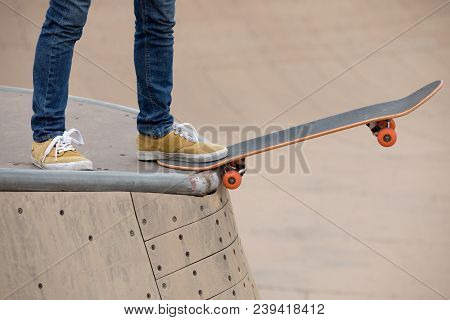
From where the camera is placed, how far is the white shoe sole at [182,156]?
7.84ft

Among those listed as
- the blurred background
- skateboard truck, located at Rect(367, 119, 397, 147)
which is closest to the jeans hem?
skateboard truck, located at Rect(367, 119, 397, 147)

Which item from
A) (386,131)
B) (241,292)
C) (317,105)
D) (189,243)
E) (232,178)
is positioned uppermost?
A: (317,105)

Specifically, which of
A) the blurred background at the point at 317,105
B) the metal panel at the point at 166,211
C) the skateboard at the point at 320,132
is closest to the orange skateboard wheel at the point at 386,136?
the skateboard at the point at 320,132

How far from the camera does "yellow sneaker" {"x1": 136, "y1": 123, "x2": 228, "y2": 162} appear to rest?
7.88 ft

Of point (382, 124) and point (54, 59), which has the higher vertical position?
point (54, 59)

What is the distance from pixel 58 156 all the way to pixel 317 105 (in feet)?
11.6

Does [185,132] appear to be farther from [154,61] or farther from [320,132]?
[320,132]

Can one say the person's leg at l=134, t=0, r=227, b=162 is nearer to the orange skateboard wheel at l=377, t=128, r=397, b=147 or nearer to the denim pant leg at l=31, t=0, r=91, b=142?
the denim pant leg at l=31, t=0, r=91, b=142

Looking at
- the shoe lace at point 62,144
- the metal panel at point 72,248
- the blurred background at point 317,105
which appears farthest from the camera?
the blurred background at point 317,105

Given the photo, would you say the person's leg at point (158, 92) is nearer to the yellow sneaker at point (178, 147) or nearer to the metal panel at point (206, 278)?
the yellow sneaker at point (178, 147)

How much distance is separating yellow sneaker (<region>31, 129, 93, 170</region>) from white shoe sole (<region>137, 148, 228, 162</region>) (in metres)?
0.21

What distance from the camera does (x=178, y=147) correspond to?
A: 7.97ft

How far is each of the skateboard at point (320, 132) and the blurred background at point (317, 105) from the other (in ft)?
4.26

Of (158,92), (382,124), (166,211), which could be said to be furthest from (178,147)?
(382,124)
